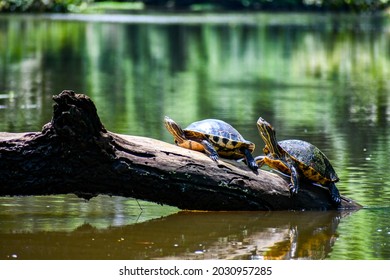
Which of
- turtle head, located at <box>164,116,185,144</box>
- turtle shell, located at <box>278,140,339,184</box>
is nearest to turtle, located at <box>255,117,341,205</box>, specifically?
turtle shell, located at <box>278,140,339,184</box>

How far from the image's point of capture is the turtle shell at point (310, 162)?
8.69 metres

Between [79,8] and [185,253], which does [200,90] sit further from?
[79,8]

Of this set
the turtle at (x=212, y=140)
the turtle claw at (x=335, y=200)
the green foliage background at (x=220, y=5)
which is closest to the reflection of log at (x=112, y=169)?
the turtle at (x=212, y=140)

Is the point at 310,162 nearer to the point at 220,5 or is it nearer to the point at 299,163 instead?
the point at 299,163

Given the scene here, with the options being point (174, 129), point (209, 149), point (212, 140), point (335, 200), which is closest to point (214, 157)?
point (209, 149)

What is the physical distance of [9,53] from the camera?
1136 inches

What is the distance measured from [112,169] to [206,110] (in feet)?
27.1

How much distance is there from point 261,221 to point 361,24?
1760 inches

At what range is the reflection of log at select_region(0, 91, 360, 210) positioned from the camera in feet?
26.0

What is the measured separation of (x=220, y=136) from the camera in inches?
343

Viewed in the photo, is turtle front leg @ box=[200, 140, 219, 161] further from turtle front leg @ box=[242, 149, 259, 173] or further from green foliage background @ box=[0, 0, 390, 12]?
green foliage background @ box=[0, 0, 390, 12]

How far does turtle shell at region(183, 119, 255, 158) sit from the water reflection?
56 centimetres

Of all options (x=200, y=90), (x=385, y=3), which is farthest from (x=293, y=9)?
(x=200, y=90)

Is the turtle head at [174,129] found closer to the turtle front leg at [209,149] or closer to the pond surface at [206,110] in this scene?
the turtle front leg at [209,149]
